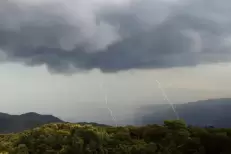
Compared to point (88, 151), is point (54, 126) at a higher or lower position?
higher

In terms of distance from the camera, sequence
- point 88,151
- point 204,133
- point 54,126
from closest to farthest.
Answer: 1. point 88,151
2. point 204,133
3. point 54,126

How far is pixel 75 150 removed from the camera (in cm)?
3338

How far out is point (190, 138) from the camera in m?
34.5

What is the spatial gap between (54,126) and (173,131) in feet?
43.5

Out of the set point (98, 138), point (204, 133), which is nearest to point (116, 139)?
point (98, 138)

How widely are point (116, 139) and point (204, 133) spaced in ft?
23.3

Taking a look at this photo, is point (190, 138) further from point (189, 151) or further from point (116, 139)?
point (116, 139)

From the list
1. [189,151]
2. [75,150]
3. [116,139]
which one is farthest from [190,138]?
[75,150]

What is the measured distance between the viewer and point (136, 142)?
35938mm

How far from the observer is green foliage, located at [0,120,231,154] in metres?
33.7

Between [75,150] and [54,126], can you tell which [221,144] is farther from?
[54,126]

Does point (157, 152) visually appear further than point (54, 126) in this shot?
No

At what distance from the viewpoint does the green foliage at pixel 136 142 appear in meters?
33.7

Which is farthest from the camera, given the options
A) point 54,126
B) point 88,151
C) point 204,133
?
point 54,126
